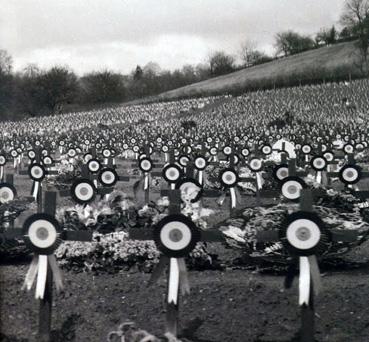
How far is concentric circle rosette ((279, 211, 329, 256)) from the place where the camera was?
480 centimetres

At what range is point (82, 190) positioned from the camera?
26.7 ft

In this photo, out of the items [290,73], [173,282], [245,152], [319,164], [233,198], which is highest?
[290,73]

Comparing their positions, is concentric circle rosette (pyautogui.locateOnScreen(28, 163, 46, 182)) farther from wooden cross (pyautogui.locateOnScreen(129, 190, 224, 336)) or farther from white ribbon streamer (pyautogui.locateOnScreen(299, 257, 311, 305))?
white ribbon streamer (pyautogui.locateOnScreen(299, 257, 311, 305))

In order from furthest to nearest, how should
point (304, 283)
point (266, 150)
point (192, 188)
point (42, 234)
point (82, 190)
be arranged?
point (266, 150) < point (192, 188) < point (82, 190) < point (42, 234) < point (304, 283)

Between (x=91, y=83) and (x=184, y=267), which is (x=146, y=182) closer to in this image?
(x=184, y=267)

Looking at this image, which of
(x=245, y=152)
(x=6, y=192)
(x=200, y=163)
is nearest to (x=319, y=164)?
(x=200, y=163)

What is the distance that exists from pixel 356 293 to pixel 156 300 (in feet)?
6.53

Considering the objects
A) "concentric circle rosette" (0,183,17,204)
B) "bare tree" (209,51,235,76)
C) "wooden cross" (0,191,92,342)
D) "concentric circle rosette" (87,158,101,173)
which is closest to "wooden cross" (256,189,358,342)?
"wooden cross" (0,191,92,342)

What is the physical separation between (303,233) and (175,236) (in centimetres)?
106

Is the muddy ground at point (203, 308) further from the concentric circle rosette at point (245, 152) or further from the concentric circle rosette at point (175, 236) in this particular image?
the concentric circle rosette at point (245, 152)

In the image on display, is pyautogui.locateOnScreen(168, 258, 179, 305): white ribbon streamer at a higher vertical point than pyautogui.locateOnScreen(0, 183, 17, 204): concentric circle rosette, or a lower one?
lower

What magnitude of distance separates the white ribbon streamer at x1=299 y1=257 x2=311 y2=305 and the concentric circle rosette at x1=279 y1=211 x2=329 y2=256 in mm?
97

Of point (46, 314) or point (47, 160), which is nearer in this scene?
point (46, 314)

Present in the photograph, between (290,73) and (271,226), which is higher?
(290,73)
